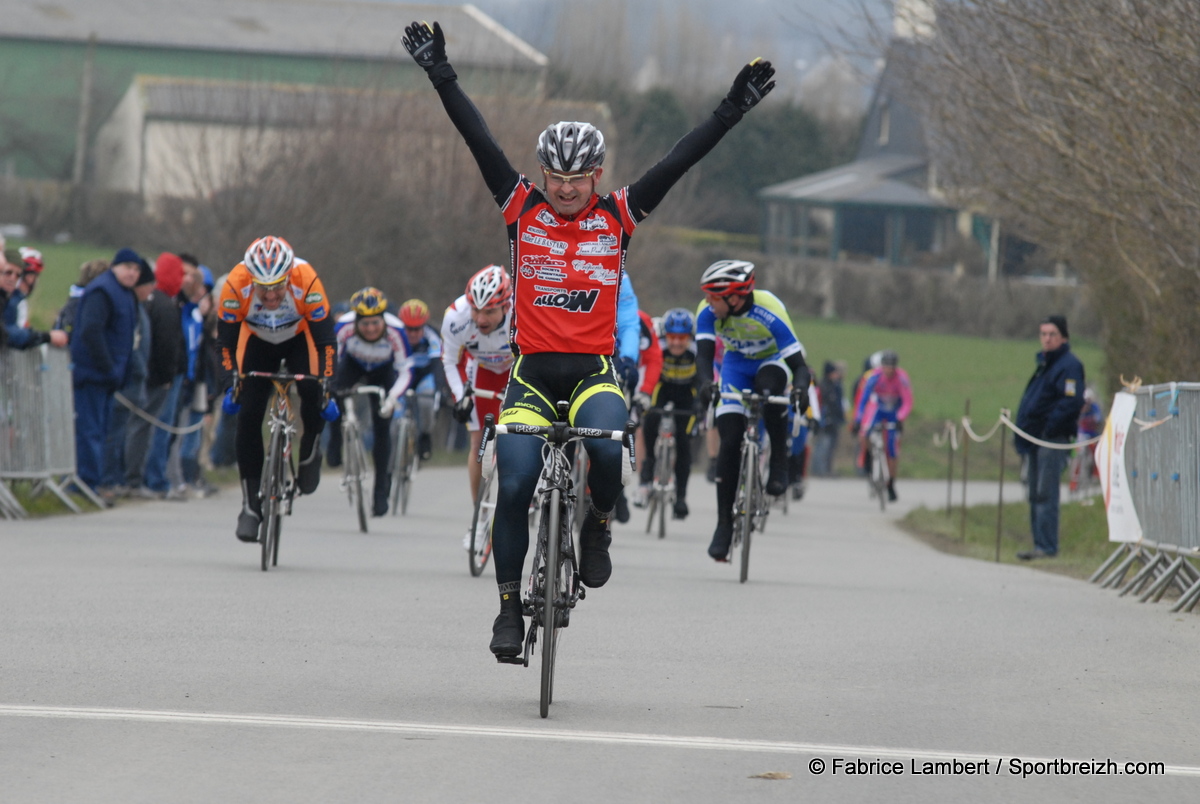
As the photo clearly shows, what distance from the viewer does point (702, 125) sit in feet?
24.8

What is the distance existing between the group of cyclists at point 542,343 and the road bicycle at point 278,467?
0.31 feet

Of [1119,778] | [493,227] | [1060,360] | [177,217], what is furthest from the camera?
[493,227]

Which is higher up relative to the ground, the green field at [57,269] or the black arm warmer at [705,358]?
the green field at [57,269]

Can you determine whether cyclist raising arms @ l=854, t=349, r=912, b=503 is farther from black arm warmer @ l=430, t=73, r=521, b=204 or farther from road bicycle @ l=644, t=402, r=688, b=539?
black arm warmer @ l=430, t=73, r=521, b=204

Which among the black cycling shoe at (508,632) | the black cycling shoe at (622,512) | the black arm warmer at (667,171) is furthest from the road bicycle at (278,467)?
the black cycling shoe at (508,632)

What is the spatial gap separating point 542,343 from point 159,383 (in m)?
11.4

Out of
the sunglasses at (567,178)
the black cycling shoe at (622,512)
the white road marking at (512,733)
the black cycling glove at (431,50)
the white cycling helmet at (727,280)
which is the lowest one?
the black cycling shoe at (622,512)

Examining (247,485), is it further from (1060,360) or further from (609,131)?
(609,131)

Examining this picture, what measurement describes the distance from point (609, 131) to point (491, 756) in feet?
147

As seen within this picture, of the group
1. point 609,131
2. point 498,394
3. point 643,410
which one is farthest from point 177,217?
point 498,394

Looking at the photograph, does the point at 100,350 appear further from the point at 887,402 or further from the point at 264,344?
the point at 887,402

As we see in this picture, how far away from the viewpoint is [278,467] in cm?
1195

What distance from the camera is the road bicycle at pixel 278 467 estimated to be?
38.9ft

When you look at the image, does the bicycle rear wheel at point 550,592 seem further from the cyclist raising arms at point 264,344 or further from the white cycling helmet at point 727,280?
the white cycling helmet at point 727,280
